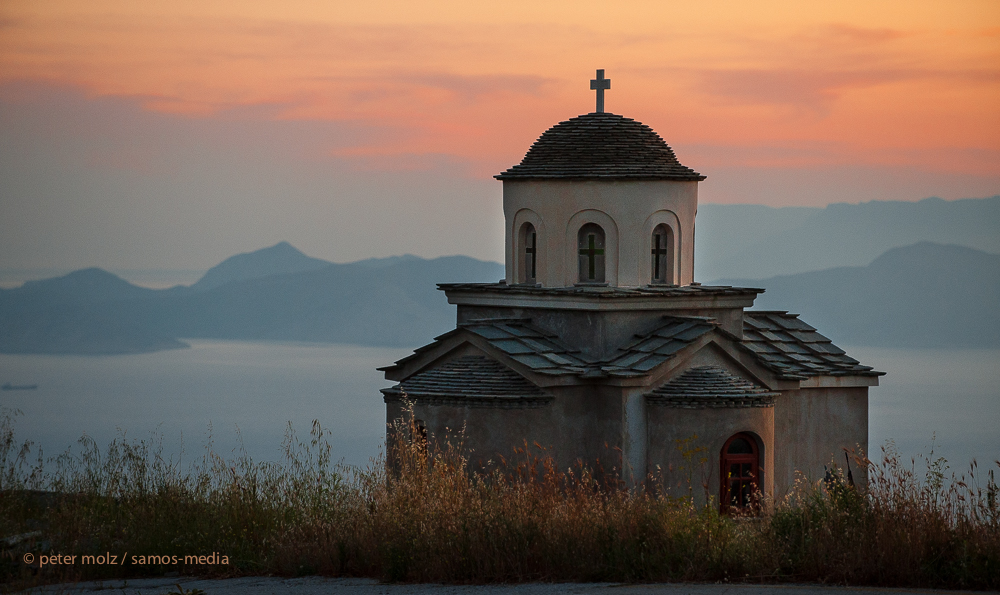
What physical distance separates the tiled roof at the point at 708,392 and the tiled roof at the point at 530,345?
4.49 ft

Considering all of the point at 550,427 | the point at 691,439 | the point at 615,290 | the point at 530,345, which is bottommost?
the point at 691,439

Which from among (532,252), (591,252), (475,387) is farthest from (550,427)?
(532,252)

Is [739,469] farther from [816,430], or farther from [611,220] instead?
[611,220]

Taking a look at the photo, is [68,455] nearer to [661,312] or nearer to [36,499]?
[36,499]

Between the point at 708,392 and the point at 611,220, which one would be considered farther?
the point at 611,220

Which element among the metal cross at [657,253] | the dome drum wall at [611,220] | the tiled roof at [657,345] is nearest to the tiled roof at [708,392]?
the tiled roof at [657,345]

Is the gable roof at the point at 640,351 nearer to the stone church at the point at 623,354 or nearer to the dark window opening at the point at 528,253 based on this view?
the stone church at the point at 623,354

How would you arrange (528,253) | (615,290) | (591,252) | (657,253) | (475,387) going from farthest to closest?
(528,253)
(657,253)
(591,252)
(615,290)
(475,387)

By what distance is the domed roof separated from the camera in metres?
19.9

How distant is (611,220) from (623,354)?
2.52 metres

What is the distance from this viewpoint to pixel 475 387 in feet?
59.3

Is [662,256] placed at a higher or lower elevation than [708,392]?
higher

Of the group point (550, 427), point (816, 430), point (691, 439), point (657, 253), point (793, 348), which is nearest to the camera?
point (691, 439)

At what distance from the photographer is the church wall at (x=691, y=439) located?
17953mm
